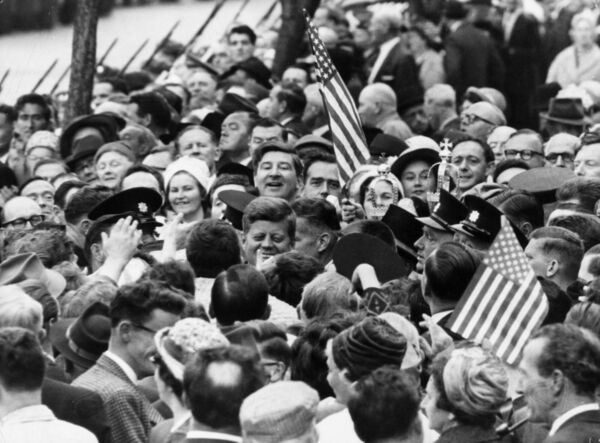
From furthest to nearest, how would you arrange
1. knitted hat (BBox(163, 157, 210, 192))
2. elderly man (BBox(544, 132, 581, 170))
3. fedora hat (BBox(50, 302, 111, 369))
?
elderly man (BBox(544, 132, 581, 170))
knitted hat (BBox(163, 157, 210, 192))
fedora hat (BBox(50, 302, 111, 369))

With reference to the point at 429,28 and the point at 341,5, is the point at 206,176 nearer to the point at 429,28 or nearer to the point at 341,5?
the point at 429,28

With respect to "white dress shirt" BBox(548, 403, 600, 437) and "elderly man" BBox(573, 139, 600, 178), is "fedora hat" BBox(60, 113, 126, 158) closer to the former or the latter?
"elderly man" BBox(573, 139, 600, 178)

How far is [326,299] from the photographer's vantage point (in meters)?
10.2

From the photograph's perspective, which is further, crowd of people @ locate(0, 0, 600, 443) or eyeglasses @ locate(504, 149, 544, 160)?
eyeglasses @ locate(504, 149, 544, 160)

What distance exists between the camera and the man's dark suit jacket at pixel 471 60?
19906mm

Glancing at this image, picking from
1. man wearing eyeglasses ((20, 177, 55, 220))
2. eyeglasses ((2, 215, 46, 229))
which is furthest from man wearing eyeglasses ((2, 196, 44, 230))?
man wearing eyeglasses ((20, 177, 55, 220))

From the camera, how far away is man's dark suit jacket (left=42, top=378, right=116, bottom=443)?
28.8 feet

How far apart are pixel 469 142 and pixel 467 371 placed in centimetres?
731

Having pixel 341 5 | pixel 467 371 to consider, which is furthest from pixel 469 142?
pixel 341 5

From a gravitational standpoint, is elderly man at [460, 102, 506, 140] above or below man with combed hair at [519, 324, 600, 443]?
below

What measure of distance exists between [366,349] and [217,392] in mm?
892

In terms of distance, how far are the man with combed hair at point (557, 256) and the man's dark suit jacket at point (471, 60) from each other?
9069 mm

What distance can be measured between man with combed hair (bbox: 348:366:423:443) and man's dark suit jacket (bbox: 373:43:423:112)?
38.4 feet

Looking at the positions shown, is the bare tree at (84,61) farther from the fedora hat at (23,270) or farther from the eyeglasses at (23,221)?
the fedora hat at (23,270)
